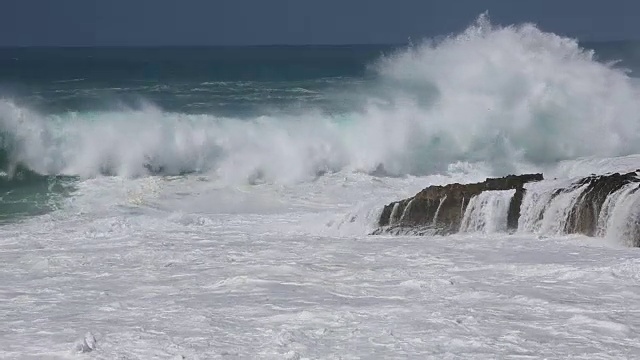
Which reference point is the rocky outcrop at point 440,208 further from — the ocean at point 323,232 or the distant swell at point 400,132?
the distant swell at point 400,132

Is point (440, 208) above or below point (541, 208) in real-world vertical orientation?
below

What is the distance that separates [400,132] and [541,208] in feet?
30.8

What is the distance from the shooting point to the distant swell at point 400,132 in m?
17.7

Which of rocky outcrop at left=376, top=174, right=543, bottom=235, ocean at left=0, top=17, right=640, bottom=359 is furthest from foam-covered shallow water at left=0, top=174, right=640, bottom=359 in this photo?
rocky outcrop at left=376, top=174, right=543, bottom=235

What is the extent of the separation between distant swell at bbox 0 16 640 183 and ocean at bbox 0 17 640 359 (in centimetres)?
7

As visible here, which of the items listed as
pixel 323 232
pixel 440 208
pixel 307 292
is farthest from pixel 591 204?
pixel 307 292

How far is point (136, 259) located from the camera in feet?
28.3

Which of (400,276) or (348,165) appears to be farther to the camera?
(348,165)

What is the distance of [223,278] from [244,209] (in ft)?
19.5

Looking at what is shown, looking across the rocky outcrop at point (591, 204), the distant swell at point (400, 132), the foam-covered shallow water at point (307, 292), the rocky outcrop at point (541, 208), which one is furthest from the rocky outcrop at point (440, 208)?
the distant swell at point (400, 132)

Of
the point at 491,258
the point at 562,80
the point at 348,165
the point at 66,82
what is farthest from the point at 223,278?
the point at 66,82

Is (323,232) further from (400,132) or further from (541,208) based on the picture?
(400,132)

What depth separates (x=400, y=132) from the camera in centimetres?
1919

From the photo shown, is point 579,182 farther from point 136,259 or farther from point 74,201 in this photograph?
point 74,201
